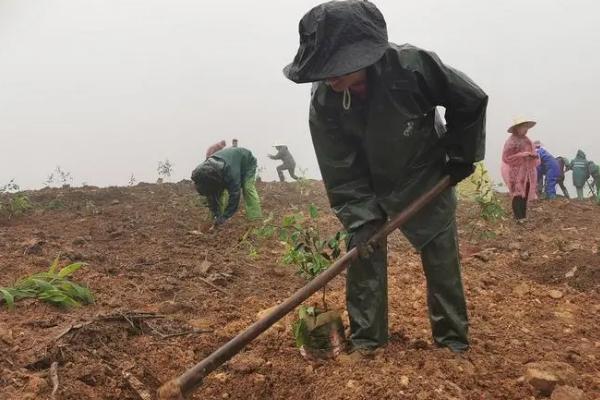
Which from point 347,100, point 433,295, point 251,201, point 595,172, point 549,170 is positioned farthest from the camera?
point 595,172

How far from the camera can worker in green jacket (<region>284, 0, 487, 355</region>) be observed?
2.04m

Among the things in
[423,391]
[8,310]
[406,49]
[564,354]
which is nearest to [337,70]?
[406,49]

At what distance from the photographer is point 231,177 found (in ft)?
21.5

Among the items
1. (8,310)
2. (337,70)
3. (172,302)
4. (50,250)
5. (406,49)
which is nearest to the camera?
(337,70)

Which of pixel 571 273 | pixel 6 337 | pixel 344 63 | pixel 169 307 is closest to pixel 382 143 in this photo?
pixel 344 63

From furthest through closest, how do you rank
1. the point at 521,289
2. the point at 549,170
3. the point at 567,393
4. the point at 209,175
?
the point at 549,170 → the point at 209,175 → the point at 521,289 → the point at 567,393

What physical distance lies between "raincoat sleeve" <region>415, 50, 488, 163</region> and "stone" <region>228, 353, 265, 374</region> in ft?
4.28

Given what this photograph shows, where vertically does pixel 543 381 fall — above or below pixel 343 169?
below

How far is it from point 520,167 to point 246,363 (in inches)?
233

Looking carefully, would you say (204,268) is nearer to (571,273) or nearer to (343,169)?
(343,169)

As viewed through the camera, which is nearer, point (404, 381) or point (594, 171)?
point (404, 381)

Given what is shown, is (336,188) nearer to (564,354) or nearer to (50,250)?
(564,354)

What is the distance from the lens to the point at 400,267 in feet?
14.4

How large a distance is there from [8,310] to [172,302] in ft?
2.91
